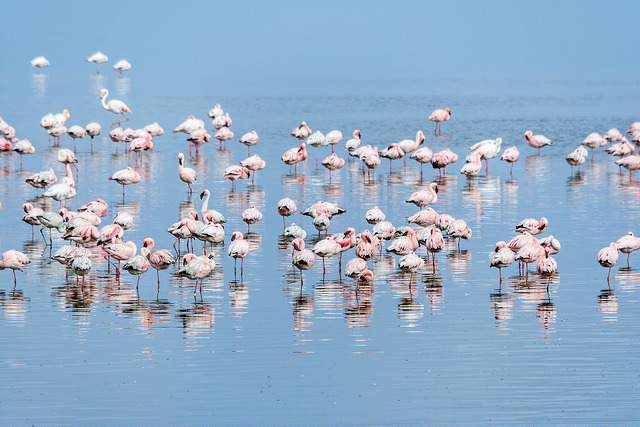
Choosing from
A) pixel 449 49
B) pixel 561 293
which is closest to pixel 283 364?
pixel 561 293

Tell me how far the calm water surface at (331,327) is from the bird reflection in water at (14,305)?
5 cm

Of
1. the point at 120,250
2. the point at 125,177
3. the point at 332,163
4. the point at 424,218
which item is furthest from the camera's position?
the point at 332,163

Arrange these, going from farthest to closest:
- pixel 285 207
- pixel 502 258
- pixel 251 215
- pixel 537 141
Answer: pixel 537 141
pixel 285 207
pixel 251 215
pixel 502 258

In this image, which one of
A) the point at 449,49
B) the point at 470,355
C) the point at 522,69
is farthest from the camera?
the point at 449,49

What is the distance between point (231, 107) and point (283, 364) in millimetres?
44137

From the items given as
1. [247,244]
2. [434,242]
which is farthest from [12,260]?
[434,242]

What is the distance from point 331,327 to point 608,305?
4.76 meters

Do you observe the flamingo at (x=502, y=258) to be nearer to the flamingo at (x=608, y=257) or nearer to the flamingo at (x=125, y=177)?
the flamingo at (x=608, y=257)

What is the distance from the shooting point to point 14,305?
55.9 ft

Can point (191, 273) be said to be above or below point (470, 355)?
above

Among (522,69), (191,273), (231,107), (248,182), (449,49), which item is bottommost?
(191,273)

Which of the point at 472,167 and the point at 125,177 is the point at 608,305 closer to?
the point at 472,167

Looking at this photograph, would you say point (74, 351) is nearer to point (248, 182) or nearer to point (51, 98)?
point (248, 182)

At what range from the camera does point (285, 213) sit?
76.4 feet
